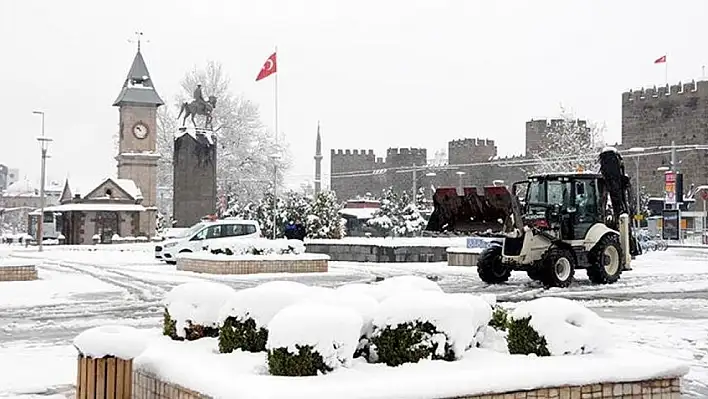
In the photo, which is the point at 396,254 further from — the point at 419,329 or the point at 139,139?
the point at 139,139

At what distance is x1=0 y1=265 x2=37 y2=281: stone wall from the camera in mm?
19922

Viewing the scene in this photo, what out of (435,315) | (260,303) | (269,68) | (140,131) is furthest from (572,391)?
(140,131)

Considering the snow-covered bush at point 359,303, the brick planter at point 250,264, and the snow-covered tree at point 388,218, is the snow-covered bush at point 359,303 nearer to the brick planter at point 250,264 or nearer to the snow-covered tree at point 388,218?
the brick planter at point 250,264

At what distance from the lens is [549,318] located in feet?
21.9

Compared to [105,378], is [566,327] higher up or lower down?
higher up

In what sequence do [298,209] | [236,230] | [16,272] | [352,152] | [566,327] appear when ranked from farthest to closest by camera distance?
[352,152] → [298,209] → [236,230] → [16,272] → [566,327]

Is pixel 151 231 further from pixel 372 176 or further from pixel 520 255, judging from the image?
pixel 520 255

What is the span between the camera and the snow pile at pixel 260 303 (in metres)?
6.64

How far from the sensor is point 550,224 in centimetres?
2023

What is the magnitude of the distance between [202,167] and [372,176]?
44.2 metres

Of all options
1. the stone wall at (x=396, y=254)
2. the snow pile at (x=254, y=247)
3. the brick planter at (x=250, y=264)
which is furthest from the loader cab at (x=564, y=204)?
the stone wall at (x=396, y=254)

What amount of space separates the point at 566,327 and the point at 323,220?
28.8 meters

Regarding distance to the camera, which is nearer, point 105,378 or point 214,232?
point 105,378

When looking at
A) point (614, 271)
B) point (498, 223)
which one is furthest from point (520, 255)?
point (614, 271)
